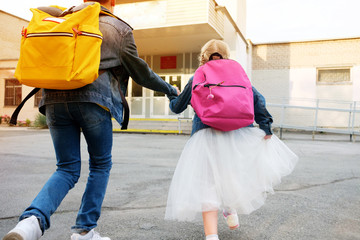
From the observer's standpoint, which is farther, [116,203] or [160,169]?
[160,169]

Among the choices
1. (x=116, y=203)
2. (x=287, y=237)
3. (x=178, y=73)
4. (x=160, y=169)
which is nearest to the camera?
(x=287, y=237)

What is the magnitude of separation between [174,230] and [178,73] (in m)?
14.6

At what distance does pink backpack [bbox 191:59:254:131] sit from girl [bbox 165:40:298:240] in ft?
0.44

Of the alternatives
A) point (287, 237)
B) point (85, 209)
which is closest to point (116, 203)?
point (85, 209)

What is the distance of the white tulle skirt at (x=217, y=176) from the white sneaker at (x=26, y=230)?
2.68ft

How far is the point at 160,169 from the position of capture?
4.93 metres

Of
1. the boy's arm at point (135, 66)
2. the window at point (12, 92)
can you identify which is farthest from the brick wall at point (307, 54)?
the boy's arm at point (135, 66)

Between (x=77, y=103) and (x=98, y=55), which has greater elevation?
(x=98, y=55)

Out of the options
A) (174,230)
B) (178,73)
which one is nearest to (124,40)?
(174,230)

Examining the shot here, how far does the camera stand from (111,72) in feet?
6.53

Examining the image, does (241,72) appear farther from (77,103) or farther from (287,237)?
(287,237)

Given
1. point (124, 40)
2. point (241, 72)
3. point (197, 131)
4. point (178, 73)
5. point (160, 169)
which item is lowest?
point (160, 169)

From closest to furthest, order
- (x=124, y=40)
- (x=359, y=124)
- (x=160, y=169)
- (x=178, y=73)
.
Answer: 1. (x=124, y=40)
2. (x=160, y=169)
3. (x=359, y=124)
4. (x=178, y=73)

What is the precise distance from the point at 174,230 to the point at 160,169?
2546 mm
